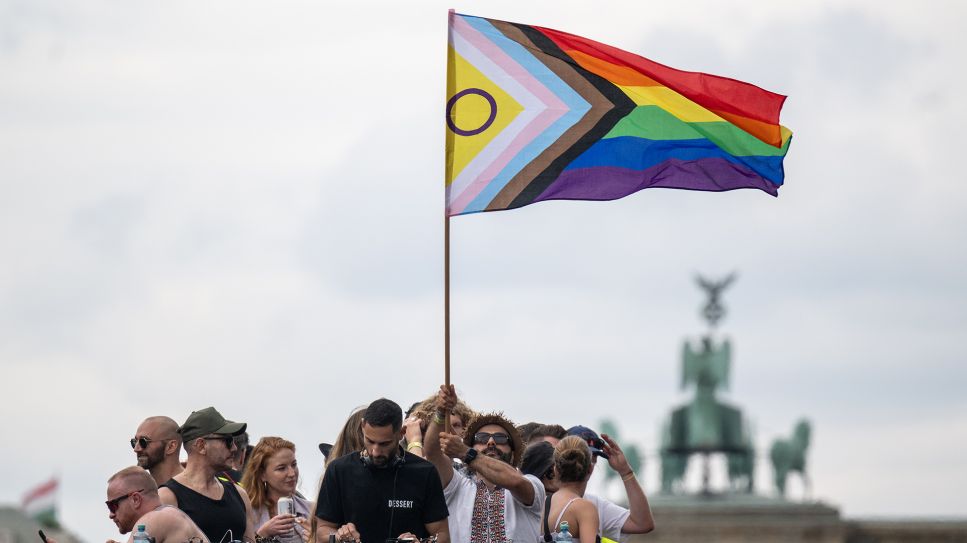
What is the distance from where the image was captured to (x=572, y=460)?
13086 millimetres

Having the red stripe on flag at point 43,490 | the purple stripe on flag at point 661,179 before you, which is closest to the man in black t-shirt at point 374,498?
the purple stripe on flag at point 661,179

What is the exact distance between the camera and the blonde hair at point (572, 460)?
1309cm

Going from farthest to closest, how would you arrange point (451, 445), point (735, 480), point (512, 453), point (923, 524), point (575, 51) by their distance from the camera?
point (735, 480) < point (923, 524) < point (575, 51) < point (512, 453) < point (451, 445)

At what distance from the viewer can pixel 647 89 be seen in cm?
1541

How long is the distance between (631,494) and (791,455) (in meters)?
59.2

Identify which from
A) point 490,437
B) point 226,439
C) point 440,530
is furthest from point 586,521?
point 226,439

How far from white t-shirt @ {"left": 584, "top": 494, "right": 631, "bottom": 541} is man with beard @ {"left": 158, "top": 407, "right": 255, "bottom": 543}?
7.87 feet

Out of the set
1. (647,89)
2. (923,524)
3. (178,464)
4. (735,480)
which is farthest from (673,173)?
(735,480)

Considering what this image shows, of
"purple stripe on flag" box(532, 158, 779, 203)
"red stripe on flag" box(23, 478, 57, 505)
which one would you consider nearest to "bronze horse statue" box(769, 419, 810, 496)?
"red stripe on flag" box(23, 478, 57, 505)

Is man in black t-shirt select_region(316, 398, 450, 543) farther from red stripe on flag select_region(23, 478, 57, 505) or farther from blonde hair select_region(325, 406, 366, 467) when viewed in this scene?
red stripe on flag select_region(23, 478, 57, 505)

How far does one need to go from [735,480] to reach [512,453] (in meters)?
61.0

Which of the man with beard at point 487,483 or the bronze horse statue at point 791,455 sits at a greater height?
the bronze horse statue at point 791,455

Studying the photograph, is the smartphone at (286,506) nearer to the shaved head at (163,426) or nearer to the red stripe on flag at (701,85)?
the shaved head at (163,426)

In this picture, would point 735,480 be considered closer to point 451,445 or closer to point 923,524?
point 923,524
